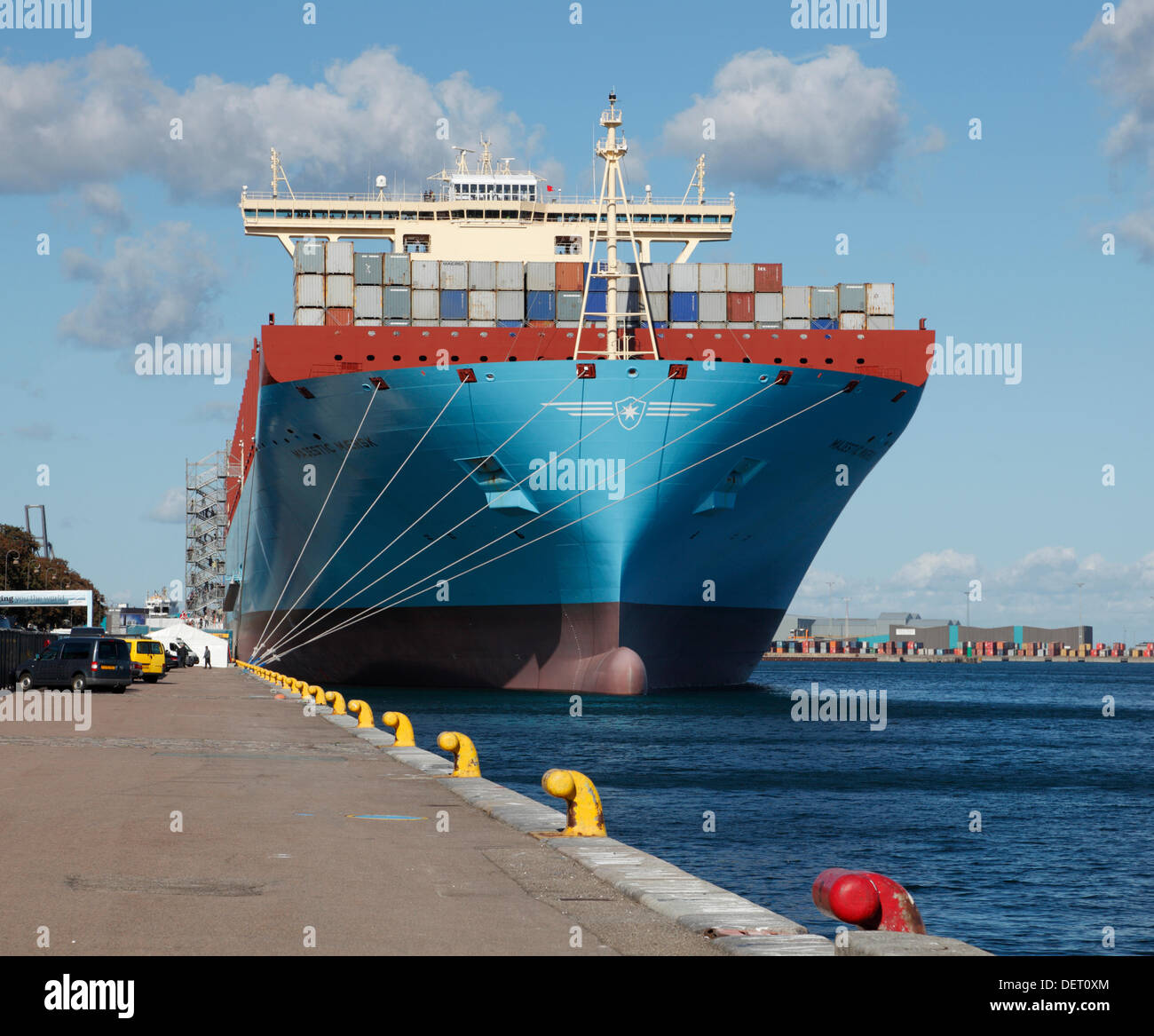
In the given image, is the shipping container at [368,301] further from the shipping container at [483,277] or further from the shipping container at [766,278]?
the shipping container at [766,278]

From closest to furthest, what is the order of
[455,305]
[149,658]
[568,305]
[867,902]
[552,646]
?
[867,902] < [552,646] < [568,305] < [455,305] < [149,658]

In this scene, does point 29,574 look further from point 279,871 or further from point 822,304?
point 279,871

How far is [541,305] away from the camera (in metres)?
41.5

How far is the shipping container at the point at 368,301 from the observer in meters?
42.0

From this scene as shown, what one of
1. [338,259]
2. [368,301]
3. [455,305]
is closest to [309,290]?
[338,259]

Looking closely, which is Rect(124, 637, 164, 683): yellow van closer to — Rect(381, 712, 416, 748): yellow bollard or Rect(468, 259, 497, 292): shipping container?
Rect(468, 259, 497, 292): shipping container

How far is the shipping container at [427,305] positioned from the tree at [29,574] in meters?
70.2

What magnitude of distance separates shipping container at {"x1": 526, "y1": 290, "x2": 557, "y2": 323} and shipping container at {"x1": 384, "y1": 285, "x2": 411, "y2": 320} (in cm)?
362

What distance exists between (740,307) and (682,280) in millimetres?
1944

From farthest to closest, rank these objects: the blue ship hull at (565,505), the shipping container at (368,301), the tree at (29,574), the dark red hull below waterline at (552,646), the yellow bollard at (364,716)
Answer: the tree at (29,574)
the shipping container at (368,301)
the dark red hull below waterline at (552,646)
the blue ship hull at (565,505)
the yellow bollard at (364,716)

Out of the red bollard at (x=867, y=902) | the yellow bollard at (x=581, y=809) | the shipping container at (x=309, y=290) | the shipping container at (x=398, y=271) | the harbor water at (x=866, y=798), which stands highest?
the shipping container at (x=398, y=271)

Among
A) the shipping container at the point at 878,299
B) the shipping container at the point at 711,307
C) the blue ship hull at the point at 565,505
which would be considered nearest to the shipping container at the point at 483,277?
the shipping container at the point at 711,307

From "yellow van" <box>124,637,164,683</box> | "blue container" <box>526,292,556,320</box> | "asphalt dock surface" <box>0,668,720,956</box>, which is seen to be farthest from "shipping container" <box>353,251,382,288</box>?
"asphalt dock surface" <box>0,668,720,956</box>
